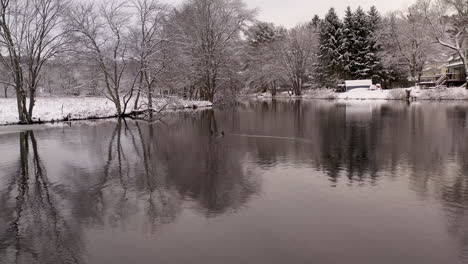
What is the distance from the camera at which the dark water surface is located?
21.5 ft

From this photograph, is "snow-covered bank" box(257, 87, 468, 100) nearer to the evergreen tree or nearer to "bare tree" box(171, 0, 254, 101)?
the evergreen tree

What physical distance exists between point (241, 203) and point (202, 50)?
40826 millimetres

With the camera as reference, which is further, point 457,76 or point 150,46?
point 457,76

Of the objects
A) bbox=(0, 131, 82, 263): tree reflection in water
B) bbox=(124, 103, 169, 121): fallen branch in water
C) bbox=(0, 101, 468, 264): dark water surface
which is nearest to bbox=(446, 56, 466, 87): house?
bbox=(124, 103, 169, 121): fallen branch in water

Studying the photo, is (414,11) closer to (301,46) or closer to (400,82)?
(400,82)

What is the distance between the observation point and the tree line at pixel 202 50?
31547 mm

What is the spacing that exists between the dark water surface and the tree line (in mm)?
17286

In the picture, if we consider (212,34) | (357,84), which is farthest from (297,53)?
(212,34)

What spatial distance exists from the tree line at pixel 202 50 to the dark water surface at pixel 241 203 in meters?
17.3

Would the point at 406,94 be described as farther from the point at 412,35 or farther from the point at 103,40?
the point at 103,40

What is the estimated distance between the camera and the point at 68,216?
8531mm

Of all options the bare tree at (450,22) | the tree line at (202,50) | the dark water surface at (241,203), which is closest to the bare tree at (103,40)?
the tree line at (202,50)

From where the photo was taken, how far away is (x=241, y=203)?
29.7ft

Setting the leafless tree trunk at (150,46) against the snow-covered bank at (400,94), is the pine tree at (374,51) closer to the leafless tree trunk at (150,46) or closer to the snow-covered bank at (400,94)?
the snow-covered bank at (400,94)
